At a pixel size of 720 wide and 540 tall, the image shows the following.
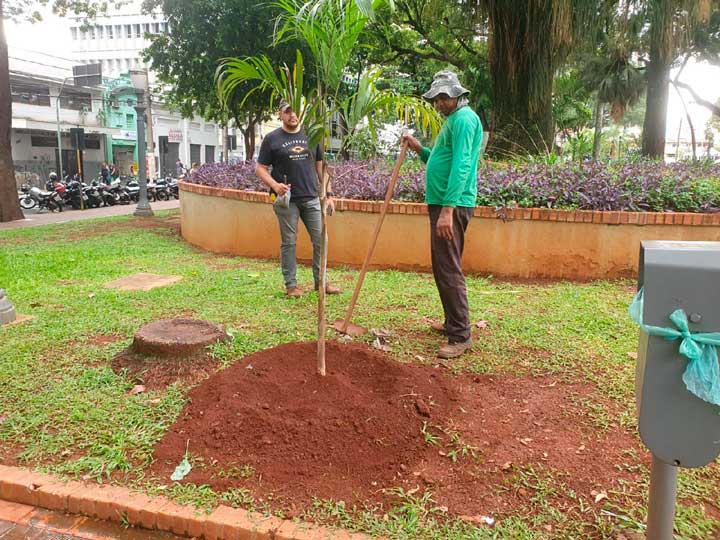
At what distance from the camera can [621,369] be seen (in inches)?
145

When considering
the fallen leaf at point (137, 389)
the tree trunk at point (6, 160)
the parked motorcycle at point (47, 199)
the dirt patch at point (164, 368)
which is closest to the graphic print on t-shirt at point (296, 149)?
the dirt patch at point (164, 368)

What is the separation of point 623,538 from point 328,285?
387cm

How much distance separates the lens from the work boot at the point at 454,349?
3834mm

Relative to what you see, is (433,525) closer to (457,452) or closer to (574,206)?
(457,452)

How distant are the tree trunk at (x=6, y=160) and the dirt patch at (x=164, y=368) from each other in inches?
488

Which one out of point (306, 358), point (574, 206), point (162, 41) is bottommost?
point (306, 358)

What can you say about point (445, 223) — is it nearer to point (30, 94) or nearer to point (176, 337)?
point (176, 337)

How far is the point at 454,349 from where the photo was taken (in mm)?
3869

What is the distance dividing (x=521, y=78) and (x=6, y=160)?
11.9m

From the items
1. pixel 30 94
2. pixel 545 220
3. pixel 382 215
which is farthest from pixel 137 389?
pixel 30 94

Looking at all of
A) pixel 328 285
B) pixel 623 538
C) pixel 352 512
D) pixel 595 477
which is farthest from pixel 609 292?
pixel 352 512

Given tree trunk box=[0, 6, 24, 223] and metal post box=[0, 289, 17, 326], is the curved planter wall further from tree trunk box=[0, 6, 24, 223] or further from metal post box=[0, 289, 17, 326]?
tree trunk box=[0, 6, 24, 223]

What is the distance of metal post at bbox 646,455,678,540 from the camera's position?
1.83 meters

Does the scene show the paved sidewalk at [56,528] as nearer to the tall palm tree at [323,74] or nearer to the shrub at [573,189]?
the tall palm tree at [323,74]
